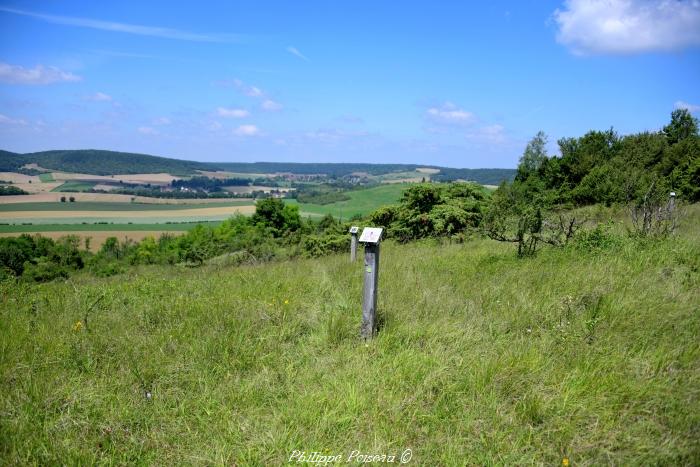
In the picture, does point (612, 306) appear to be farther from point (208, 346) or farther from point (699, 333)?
point (208, 346)

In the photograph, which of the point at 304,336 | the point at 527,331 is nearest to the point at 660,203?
the point at 527,331

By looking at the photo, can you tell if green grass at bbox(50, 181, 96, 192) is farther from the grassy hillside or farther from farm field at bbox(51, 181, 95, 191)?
the grassy hillside

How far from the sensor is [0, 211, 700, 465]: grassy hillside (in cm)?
304

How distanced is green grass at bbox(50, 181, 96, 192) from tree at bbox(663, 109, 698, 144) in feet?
431

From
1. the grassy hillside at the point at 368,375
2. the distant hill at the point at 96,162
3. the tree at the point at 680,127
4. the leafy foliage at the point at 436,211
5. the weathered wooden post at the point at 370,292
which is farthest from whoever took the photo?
the distant hill at the point at 96,162

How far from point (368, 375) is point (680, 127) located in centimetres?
4363

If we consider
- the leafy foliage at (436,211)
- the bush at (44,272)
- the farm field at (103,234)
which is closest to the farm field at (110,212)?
the farm field at (103,234)

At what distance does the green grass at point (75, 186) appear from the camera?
11576 centimetres

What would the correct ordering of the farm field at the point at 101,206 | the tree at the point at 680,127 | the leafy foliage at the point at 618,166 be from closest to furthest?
the leafy foliage at the point at 618,166
the tree at the point at 680,127
the farm field at the point at 101,206

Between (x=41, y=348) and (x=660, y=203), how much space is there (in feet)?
39.1

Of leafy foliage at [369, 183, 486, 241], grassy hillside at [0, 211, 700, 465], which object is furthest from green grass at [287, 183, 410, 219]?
grassy hillside at [0, 211, 700, 465]

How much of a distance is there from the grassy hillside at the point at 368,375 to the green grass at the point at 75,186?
13296 centimetres

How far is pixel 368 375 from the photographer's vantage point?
3.83 meters

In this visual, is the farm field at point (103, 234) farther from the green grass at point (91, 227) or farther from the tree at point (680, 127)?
the tree at point (680, 127)
